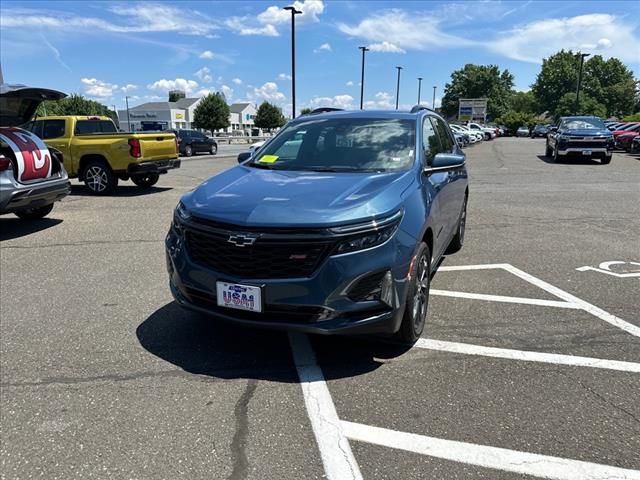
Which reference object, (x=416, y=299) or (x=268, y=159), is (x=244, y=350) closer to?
(x=416, y=299)

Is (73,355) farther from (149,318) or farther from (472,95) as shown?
(472,95)

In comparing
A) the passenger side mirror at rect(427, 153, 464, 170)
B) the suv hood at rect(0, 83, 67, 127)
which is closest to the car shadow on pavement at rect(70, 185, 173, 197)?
the suv hood at rect(0, 83, 67, 127)

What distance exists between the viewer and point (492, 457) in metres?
2.47

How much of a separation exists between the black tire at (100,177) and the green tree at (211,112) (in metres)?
77.0

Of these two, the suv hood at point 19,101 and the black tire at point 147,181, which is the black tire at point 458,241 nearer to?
the suv hood at point 19,101

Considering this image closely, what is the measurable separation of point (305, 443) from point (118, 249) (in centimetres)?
487

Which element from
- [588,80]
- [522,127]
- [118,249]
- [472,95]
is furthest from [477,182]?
[472,95]

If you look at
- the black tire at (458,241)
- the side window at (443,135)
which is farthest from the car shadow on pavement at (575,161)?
the side window at (443,135)

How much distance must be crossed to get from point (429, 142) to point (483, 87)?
383 feet

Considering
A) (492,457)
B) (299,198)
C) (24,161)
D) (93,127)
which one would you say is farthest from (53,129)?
(492,457)

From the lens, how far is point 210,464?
2434 millimetres

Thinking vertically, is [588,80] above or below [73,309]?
above

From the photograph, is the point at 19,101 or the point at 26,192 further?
the point at 19,101

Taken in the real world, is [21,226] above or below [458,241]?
below
